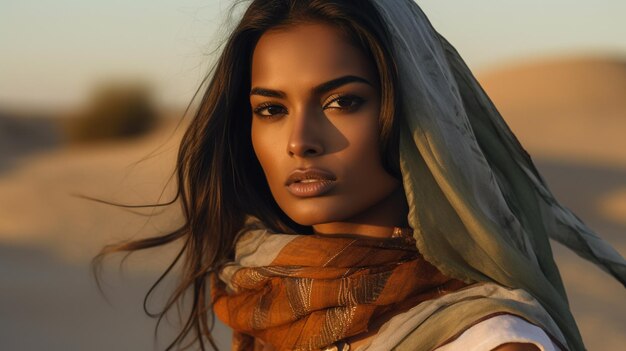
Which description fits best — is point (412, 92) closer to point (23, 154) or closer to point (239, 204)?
point (239, 204)

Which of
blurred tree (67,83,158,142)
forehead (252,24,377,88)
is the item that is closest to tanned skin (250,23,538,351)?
forehead (252,24,377,88)

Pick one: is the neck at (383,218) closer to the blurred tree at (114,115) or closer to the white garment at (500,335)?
the white garment at (500,335)

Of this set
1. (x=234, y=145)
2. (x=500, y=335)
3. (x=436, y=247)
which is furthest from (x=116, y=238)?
(x=500, y=335)

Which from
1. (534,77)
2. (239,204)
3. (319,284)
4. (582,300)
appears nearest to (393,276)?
(319,284)

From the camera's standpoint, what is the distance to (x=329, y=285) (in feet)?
10.5

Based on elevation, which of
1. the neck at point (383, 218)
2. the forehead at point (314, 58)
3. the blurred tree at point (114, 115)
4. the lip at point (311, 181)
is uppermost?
the forehead at point (314, 58)

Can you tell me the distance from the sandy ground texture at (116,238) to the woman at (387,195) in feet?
8.44

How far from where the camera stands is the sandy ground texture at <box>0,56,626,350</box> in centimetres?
1135

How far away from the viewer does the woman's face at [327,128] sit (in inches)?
122

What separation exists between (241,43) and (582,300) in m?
8.99

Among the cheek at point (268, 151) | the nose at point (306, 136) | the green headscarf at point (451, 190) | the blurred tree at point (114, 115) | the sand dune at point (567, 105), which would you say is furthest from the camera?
the blurred tree at point (114, 115)

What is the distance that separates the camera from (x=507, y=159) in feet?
11.1

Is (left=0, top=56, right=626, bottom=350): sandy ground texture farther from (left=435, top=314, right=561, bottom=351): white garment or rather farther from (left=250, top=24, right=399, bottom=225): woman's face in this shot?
(left=435, top=314, right=561, bottom=351): white garment

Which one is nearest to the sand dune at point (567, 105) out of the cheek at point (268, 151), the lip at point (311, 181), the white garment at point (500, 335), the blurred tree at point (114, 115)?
the blurred tree at point (114, 115)
